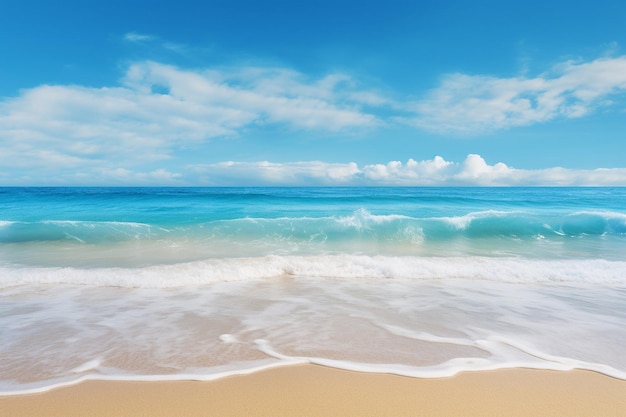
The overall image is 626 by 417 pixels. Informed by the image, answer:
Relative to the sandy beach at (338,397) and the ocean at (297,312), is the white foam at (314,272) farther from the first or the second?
the sandy beach at (338,397)

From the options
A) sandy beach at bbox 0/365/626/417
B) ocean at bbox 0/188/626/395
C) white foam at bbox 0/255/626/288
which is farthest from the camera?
white foam at bbox 0/255/626/288

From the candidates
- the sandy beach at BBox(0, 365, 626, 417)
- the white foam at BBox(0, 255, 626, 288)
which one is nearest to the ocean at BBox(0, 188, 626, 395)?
the white foam at BBox(0, 255, 626, 288)

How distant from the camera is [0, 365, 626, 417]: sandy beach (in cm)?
242

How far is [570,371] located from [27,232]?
16.9 metres

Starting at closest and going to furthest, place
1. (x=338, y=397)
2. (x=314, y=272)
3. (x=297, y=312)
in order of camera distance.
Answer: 1. (x=338, y=397)
2. (x=297, y=312)
3. (x=314, y=272)

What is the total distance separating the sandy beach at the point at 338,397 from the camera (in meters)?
2.42

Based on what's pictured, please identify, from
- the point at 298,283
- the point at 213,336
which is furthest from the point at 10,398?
the point at 298,283

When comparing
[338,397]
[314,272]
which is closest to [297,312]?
[338,397]

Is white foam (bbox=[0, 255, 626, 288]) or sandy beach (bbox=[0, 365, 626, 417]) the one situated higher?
sandy beach (bbox=[0, 365, 626, 417])

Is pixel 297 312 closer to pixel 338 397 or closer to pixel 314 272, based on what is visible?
pixel 338 397

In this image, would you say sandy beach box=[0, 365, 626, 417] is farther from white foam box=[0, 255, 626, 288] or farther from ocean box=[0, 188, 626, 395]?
white foam box=[0, 255, 626, 288]

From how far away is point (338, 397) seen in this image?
258 cm

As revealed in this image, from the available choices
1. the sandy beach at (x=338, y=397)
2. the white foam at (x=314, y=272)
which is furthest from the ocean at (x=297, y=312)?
the sandy beach at (x=338, y=397)

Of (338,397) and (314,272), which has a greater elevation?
(338,397)
